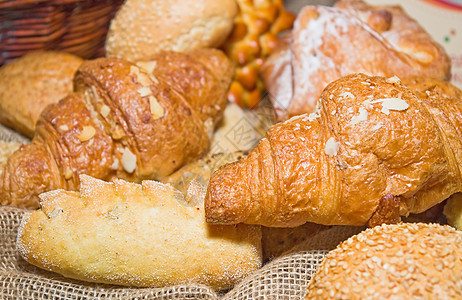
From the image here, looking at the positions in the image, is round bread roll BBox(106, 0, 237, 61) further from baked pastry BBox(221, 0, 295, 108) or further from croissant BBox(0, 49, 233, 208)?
croissant BBox(0, 49, 233, 208)

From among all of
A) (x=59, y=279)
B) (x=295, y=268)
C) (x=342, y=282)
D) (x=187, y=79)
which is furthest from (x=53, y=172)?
(x=342, y=282)

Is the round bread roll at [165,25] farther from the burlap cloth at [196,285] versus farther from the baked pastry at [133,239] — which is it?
the burlap cloth at [196,285]

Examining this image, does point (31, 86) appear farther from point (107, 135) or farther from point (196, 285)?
point (196, 285)

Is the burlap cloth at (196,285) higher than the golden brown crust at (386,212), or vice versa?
the golden brown crust at (386,212)

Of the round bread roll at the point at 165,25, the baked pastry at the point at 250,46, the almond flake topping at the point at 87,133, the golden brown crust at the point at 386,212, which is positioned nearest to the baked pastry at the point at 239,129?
the baked pastry at the point at 250,46

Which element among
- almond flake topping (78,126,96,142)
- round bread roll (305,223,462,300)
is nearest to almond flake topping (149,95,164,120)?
almond flake topping (78,126,96,142)
